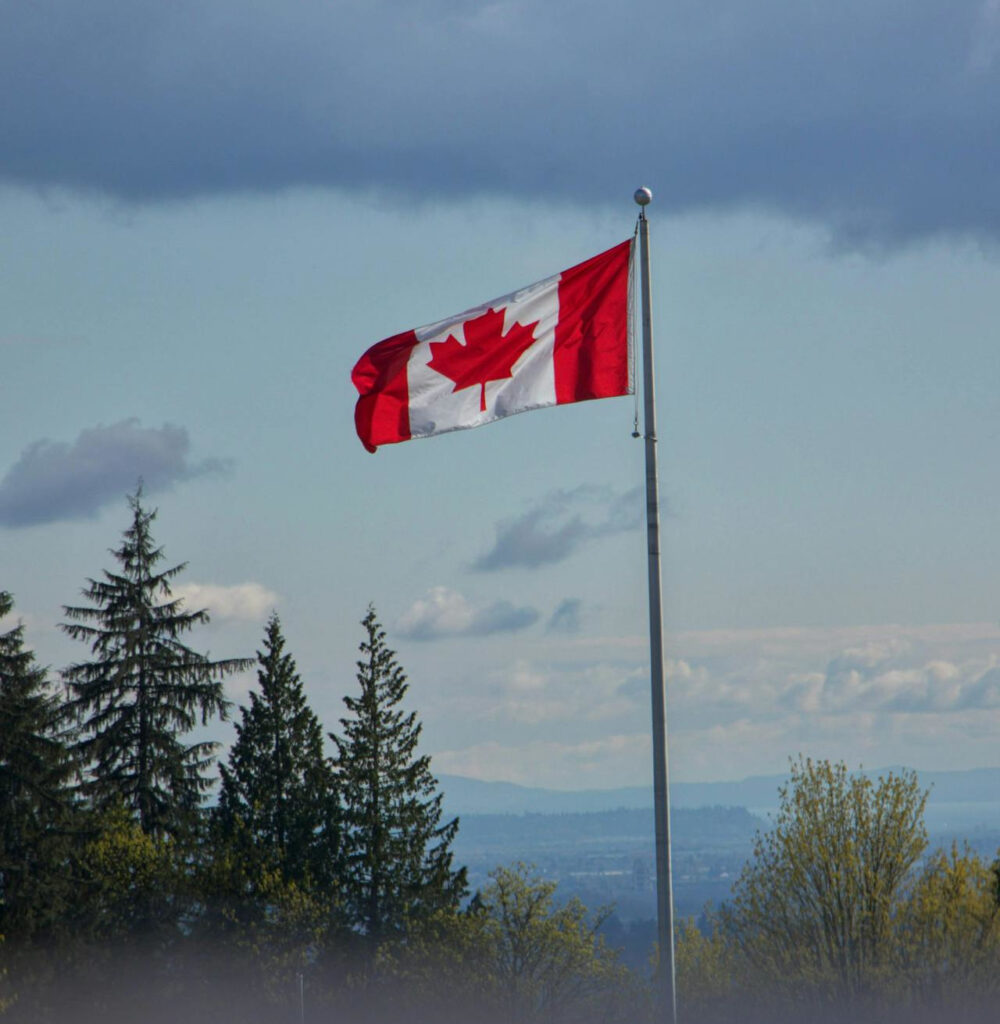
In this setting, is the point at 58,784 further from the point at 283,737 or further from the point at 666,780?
the point at 666,780

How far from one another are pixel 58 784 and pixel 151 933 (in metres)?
12.4

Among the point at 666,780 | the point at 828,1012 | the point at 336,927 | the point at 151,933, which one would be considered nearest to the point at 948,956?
the point at 828,1012

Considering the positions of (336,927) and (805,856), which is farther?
(336,927)

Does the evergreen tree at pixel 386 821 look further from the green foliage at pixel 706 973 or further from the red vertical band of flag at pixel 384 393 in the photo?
the red vertical band of flag at pixel 384 393

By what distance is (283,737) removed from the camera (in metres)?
71.9

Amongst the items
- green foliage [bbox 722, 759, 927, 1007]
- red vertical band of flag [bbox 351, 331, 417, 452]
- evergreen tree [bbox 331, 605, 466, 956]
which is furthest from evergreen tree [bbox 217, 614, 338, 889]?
red vertical band of flag [bbox 351, 331, 417, 452]

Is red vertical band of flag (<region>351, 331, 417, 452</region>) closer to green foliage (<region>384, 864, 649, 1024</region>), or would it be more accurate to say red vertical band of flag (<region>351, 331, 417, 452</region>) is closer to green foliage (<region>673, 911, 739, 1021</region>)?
green foliage (<region>673, 911, 739, 1021</region>)

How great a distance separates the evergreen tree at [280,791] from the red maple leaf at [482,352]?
52.9 metres

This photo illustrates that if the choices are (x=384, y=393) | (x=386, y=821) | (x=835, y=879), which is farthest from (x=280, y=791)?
(x=384, y=393)

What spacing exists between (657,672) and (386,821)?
183 ft

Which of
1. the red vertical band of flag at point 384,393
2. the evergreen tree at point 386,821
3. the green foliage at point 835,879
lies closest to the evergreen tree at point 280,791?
the evergreen tree at point 386,821

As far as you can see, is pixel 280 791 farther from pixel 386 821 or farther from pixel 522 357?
pixel 522 357

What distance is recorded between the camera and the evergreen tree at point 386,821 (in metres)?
71.4

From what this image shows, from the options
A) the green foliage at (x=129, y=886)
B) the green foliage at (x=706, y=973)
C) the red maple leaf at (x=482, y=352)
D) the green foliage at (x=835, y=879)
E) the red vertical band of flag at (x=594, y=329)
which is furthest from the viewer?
the green foliage at (x=706, y=973)
